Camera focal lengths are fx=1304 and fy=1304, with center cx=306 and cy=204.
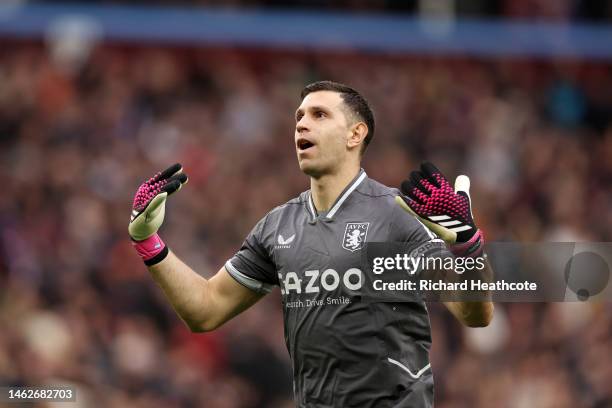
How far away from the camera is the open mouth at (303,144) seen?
610 centimetres

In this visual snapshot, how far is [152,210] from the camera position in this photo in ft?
19.4

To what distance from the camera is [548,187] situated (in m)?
14.5

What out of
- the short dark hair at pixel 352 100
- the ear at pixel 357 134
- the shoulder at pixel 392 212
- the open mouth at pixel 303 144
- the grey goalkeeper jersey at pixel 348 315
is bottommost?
the grey goalkeeper jersey at pixel 348 315

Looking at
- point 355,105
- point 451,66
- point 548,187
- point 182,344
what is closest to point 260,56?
point 451,66

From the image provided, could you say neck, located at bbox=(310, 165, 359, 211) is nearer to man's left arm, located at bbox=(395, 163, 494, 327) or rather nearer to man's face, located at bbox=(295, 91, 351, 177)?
man's face, located at bbox=(295, 91, 351, 177)

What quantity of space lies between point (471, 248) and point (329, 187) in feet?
3.11

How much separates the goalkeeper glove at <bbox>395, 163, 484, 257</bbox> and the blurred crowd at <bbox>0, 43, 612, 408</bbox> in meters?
4.43

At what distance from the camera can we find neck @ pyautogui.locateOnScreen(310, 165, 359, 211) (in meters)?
6.07

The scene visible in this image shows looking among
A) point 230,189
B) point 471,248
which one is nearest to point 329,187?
point 471,248

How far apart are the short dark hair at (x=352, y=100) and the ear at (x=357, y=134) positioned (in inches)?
1.3

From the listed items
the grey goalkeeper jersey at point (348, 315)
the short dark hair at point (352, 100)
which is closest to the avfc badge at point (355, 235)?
the grey goalkeeper jersey at point (348, 315)

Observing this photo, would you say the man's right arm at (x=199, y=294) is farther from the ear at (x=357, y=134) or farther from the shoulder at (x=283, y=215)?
the ear at (x=357, y=134)

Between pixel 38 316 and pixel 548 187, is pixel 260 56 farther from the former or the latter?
pixel 38 316

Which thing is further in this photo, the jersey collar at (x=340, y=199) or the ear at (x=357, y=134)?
the ear at (x=357, y=134)
